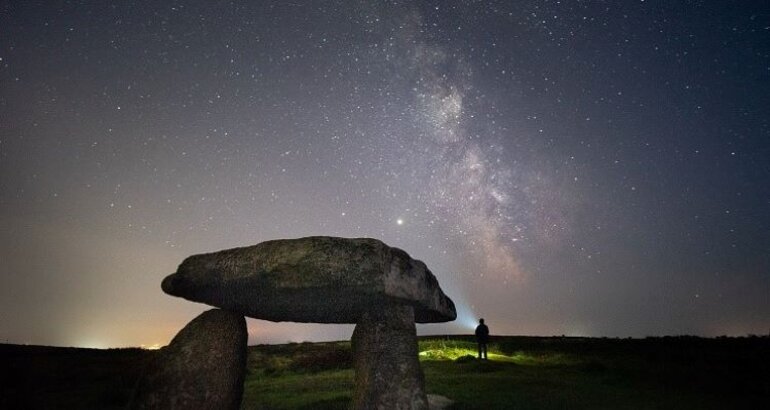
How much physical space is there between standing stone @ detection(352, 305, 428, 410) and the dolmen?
0.05ft

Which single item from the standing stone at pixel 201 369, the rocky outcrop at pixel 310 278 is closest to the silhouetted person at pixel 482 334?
the rocky outcrop at pixel 310 278

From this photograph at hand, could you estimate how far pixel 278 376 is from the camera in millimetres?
16984

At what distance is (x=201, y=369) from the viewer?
7.81 metres

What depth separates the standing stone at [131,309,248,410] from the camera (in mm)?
7477

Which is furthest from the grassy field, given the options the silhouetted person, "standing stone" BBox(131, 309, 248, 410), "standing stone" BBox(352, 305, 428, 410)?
"standing stone" BBox(131, 309, 248, 410)

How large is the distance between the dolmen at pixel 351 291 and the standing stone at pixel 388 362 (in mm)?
15

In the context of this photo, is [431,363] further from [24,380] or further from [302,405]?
[24,380]

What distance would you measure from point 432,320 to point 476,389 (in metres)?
2.91

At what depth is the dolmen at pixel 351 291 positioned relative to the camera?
678cm

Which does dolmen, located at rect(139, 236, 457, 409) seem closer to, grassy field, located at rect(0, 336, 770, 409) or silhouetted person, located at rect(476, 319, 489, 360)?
grassy field, located at rect(0, 336, 770, 409)

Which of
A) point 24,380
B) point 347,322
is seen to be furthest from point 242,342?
point 24,380

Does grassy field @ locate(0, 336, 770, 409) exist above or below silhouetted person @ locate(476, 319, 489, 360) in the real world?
below

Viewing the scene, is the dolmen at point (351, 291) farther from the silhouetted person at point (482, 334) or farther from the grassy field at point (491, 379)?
the silhouetted person at point (482, 334)

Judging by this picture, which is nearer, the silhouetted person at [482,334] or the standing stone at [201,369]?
the standing stone at [201,369]
